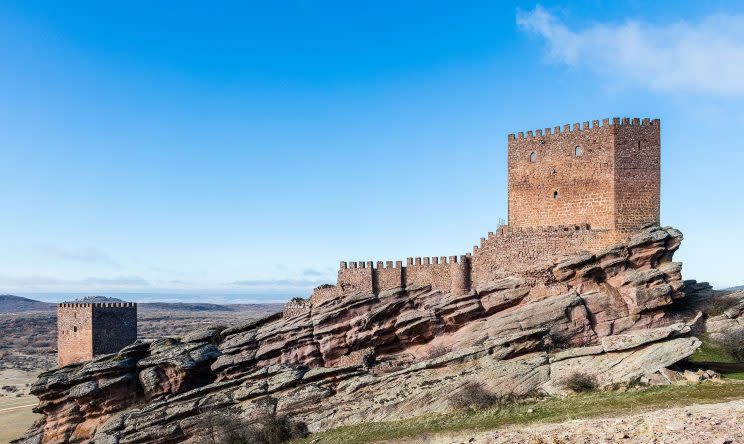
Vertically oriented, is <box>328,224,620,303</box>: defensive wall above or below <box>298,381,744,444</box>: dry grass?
above

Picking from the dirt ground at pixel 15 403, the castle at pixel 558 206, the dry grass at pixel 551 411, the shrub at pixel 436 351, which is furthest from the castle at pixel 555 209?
the dirt ground at pixel 15 403

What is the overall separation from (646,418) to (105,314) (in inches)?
1696

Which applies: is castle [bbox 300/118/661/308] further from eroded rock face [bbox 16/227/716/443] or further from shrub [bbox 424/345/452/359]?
shrub [bbox 424/345/452/359]

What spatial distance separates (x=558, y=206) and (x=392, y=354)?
11839mm

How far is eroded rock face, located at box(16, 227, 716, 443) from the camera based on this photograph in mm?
26047

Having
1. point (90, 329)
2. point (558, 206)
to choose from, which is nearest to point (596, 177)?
point (558, 206)

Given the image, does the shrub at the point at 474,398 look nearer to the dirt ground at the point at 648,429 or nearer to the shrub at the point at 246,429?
the dirt ground at the point at 648,429

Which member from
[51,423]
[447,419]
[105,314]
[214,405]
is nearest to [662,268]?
[447,419]

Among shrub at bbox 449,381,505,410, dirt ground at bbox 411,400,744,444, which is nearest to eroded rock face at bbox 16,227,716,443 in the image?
shrub at bbox 449,381,505,410

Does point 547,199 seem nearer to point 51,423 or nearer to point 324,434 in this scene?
point 324,434

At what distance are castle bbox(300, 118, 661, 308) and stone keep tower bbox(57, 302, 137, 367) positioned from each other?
21.4 metres

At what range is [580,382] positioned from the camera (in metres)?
23.7

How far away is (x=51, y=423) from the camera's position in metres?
35.8

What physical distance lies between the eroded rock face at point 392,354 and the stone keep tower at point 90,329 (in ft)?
38.0
